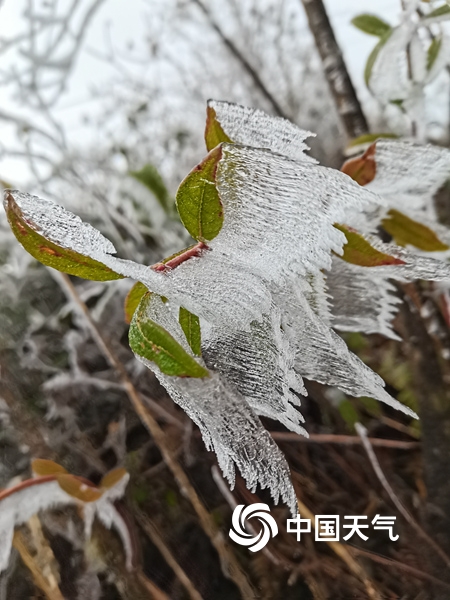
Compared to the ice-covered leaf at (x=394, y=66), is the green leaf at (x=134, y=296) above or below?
below

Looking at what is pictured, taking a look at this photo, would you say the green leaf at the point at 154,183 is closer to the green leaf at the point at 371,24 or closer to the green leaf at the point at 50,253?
the green leaf at the point at 371,24

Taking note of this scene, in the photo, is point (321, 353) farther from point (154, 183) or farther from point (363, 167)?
point (154, 183)

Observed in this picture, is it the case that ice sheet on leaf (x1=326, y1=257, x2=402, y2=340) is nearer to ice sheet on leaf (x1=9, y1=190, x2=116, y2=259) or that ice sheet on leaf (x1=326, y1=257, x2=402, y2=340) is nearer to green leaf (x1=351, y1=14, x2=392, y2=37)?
ice sheet on leaf (x1=9, y1=190, x2=116, y2=259)

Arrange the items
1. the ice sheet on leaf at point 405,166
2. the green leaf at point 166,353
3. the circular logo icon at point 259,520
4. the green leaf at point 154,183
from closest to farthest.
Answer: the green leaf at point 166,353 → the ice sheet on leaf at point 405,166 → the circular logo icon at point 259,520 → the green leaf at point 154,183

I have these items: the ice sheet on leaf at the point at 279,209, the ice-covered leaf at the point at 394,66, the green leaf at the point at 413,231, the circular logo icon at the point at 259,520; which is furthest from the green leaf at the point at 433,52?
the circular logo icon at the point at 259,520

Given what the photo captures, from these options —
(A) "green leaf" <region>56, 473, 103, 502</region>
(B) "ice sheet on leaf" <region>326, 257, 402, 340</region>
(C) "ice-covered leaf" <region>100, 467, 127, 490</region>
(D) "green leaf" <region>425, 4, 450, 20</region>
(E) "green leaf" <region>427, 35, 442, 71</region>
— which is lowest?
(C) "ice-covered leaf" <region>100, 467, 127, 490</region>

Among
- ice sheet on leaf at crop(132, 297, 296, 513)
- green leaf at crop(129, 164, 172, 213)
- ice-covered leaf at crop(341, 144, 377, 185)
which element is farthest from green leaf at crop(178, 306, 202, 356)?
green leaf at crop(129, 164, 172, 213)
